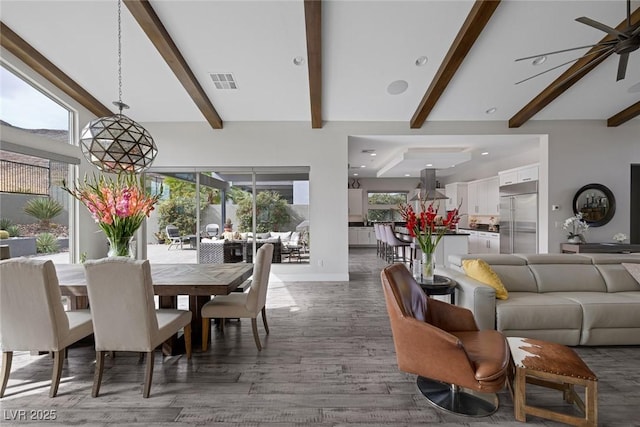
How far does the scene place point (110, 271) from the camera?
2113 mm

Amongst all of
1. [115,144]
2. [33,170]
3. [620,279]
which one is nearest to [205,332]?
[115,144]

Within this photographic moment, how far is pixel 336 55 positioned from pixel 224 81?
5.81 feet

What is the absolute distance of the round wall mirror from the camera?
18.0 ft

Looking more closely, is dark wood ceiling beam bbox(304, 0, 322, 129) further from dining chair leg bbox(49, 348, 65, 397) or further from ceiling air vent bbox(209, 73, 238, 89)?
dining chair leg bbox(49, 348, 65, 397)

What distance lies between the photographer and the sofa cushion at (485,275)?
2914 mm

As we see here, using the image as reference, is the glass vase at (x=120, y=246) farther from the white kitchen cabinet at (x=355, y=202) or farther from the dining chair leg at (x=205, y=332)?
the white kitchen cabinet at (x=355, y=202)

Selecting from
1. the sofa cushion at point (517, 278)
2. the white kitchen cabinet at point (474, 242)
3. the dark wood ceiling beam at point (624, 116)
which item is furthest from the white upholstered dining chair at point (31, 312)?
the white kitchen cabinet at point (474, 242)

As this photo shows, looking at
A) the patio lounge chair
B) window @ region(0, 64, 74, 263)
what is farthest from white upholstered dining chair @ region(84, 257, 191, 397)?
the patio lounge chair

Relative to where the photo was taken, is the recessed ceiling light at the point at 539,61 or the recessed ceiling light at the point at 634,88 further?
the recessed ceiling light at the point at 634,88

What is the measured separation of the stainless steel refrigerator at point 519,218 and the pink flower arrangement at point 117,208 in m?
6.47

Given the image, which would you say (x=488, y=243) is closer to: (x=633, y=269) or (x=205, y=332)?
(x=633, y=269)

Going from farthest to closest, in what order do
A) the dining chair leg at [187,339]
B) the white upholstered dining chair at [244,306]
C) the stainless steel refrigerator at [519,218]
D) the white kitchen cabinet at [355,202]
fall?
the white kitchen cabinet at [355,202] → the stainless steel refrigerator at [519,218] → the white upholstered dining chair at [244,306] → the dining chair leg at [187,339]

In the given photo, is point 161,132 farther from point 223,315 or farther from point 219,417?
point 219,417

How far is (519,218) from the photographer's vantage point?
20.7 feet
